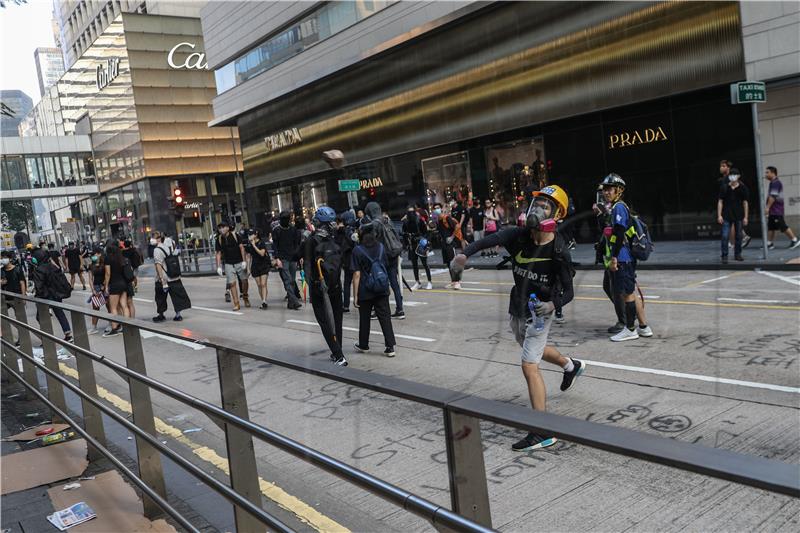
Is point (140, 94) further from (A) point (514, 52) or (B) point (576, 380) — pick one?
(B) point (576, 380)

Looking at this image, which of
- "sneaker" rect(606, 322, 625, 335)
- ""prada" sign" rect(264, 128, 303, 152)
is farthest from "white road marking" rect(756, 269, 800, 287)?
""prada" sign" rect(264, 128, 303, 152)

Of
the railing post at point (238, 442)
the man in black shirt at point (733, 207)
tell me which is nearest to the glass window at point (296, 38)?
the man in black shirt at point (733, 207)

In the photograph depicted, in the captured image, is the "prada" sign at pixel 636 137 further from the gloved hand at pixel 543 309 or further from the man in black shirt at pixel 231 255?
the gloved hand at pixel 543 309

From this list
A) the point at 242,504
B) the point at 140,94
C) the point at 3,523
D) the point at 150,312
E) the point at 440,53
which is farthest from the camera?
the point at 140,94

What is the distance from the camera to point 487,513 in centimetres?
176

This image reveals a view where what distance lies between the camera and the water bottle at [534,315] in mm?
5112

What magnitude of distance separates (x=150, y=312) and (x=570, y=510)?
16114mm

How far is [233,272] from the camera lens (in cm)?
1459

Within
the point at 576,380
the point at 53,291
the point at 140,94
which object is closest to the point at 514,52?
the point at 53,291

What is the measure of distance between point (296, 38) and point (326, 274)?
26.7 meters

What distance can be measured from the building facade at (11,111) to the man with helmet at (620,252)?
6783 millimetres

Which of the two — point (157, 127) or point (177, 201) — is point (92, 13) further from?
point (177, 201)

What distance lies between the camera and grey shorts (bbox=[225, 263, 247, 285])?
1449cm

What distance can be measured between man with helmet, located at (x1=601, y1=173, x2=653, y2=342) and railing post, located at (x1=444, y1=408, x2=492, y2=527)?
6460 mm
